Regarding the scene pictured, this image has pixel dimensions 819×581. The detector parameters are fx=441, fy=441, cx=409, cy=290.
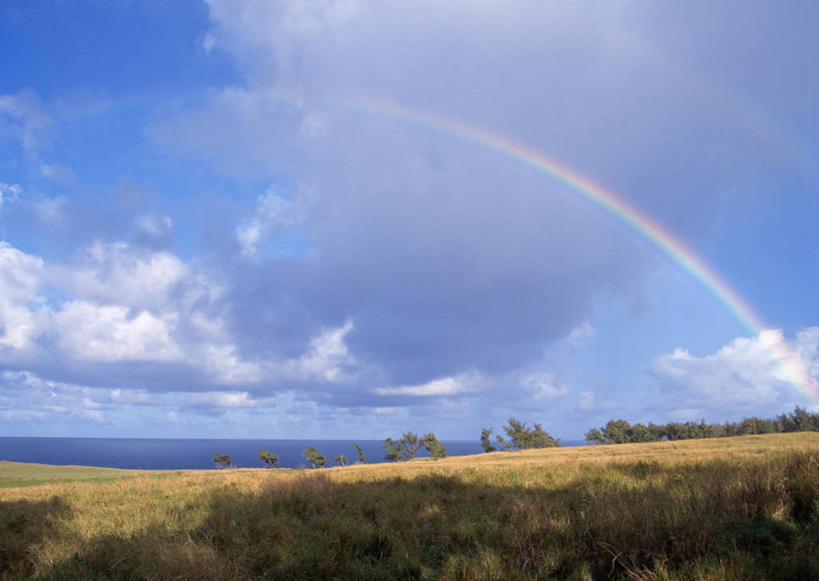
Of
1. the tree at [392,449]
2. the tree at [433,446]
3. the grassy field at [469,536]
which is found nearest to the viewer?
the grassy field at [469,536]

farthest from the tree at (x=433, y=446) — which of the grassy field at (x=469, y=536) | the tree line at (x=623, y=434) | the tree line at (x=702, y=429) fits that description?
the grassy field at (x=469, y=536)

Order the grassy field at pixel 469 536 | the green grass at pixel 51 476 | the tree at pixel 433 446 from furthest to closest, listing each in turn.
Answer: the tree at pixel 433 446
the green grass at pixel 51 476
the grassy field at pixel 469 536

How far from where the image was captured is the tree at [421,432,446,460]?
112 meters

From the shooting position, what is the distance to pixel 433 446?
114938 mm

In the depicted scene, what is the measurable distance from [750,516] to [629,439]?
144933 millimetres

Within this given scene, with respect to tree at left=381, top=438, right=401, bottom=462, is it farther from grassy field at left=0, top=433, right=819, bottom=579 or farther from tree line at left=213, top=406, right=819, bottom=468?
grassy field at left=0, top=433, right=819, bottom=579

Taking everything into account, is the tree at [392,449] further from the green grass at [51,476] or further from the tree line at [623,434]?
the green grass at [51,476]

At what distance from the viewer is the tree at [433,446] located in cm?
11219

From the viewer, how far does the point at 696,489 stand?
773 cm

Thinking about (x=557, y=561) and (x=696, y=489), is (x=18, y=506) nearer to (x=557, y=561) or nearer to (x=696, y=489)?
(x=557, y=561)

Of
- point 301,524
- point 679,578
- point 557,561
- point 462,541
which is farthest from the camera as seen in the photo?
point 301,524

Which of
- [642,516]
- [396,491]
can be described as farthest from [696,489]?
[396,491]

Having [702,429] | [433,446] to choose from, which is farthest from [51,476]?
[702,429]

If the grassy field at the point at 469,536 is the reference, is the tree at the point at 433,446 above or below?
below
